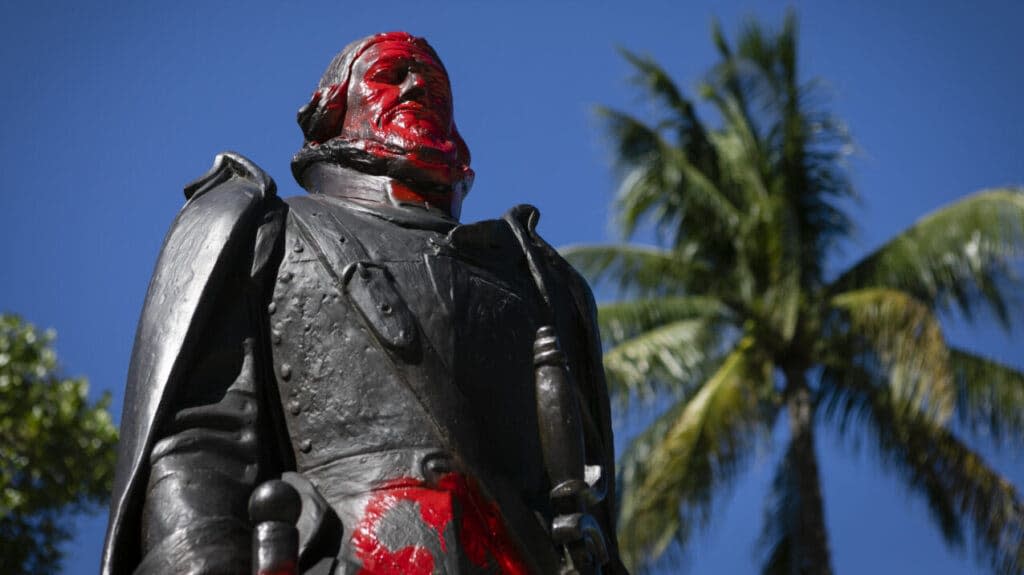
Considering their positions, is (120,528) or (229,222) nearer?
(120,528)

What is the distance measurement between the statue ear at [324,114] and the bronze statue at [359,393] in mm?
129

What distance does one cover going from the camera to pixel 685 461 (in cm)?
1812

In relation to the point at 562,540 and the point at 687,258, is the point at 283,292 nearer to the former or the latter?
the point at 562,540

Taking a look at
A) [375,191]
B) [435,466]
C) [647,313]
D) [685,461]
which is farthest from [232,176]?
[647,313]

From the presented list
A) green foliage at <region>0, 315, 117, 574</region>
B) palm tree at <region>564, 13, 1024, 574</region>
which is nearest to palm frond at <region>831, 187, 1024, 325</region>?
palm tree at <region>564, 13, 1024, 574</region>

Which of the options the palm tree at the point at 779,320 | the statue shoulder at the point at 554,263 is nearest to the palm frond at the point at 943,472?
the palm tree at the point at 779,320

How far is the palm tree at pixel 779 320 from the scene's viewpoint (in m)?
18.1

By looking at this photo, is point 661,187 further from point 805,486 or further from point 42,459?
point 42,459

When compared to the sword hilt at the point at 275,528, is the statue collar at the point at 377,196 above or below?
above

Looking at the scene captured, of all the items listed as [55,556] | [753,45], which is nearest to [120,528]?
[55,556]

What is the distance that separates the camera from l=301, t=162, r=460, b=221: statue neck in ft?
16.6

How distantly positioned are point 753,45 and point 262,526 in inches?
702

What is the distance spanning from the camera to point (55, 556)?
1279 cm

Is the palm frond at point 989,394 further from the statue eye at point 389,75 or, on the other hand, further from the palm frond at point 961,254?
the statue eye at point 389,75
